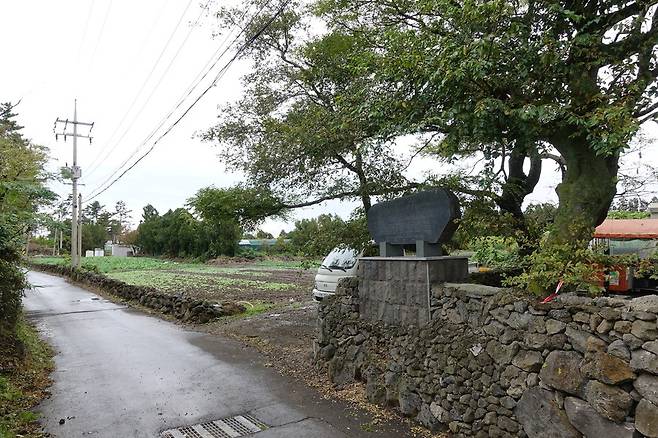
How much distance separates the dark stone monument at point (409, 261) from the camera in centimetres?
529

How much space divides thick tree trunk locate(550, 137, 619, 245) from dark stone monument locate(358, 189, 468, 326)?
116 cm

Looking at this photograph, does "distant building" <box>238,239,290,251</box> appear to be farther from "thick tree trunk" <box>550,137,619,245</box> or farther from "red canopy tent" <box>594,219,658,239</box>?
"thick tree trunk" <box>550,137,619,245</box>

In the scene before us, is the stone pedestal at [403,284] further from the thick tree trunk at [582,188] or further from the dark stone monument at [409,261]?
the thick tree trunk at [582,188]

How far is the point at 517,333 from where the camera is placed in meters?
4.07

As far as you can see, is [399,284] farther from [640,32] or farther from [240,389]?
[640,32]

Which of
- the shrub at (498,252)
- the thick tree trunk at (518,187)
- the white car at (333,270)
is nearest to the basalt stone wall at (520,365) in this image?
the shrub at (498,252)

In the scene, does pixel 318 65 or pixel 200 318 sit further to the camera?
pixel 200 318

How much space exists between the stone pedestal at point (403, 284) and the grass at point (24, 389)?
4152 millimetres

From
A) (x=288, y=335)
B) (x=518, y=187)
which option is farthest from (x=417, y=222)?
(x=288, y=335)

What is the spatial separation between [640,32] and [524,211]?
9.85 feet

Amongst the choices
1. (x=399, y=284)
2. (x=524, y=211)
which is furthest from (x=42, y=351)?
(x=524, y=211)

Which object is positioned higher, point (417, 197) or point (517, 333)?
point (417, 197)

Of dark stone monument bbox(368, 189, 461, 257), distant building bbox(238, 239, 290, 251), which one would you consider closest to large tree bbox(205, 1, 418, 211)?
dark stone monument bbox(368, 189, 461, 257)

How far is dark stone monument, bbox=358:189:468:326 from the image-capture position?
17.4ft
